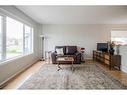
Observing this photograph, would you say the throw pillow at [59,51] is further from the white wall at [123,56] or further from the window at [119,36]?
the window at [119,36]

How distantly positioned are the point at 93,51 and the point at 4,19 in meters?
6.08

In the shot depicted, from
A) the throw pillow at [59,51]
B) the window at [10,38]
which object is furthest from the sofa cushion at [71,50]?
the window at [10,38]

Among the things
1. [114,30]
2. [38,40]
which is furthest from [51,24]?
[114,30]

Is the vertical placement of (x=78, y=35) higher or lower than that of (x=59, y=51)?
higher

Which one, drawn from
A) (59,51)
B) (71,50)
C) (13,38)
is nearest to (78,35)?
(71,50)

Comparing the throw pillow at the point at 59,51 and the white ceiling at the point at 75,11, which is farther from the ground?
the white ceiling at the point at 75,11

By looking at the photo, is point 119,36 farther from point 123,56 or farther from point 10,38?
point 10,38

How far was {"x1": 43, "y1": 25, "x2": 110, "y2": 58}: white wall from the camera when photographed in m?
8.88

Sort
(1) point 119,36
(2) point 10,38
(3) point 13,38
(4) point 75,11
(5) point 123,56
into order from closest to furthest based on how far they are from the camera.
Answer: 1. (2) point 10,38
2. (3) point 13,38
3. (4) point 75,11
4. (5) point 123,56
5. (1) point 119,36

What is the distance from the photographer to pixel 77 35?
892 centimetres

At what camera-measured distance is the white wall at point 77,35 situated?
8883mm

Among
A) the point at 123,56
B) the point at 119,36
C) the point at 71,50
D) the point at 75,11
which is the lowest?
the point at 123,56
